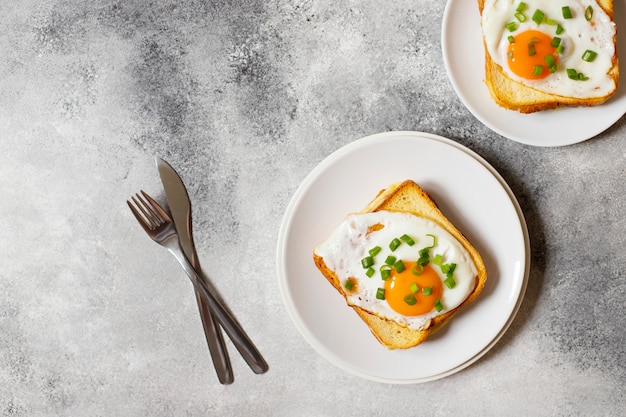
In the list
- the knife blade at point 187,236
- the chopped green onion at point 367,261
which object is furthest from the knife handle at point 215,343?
the chopped green onion at point 367,261

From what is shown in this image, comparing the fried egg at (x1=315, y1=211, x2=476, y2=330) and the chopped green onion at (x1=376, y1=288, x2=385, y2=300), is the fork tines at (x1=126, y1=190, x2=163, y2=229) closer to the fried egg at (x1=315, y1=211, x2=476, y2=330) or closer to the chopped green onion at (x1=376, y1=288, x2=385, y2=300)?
the fried egg at (x1=315, y1=211, x2=476, y2=330)

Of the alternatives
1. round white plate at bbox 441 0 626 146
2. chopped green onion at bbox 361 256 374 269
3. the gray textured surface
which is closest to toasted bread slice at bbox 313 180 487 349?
chopped green onion at bbox 361 256 374 269

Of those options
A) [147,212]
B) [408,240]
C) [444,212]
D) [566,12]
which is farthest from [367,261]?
[566,12]

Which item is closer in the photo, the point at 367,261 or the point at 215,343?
the point at 367,261

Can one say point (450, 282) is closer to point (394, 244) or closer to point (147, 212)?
point (394, 244)

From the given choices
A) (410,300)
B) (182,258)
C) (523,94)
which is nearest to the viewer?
(410,300)

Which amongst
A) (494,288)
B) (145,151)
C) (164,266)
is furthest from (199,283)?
(494,288)
